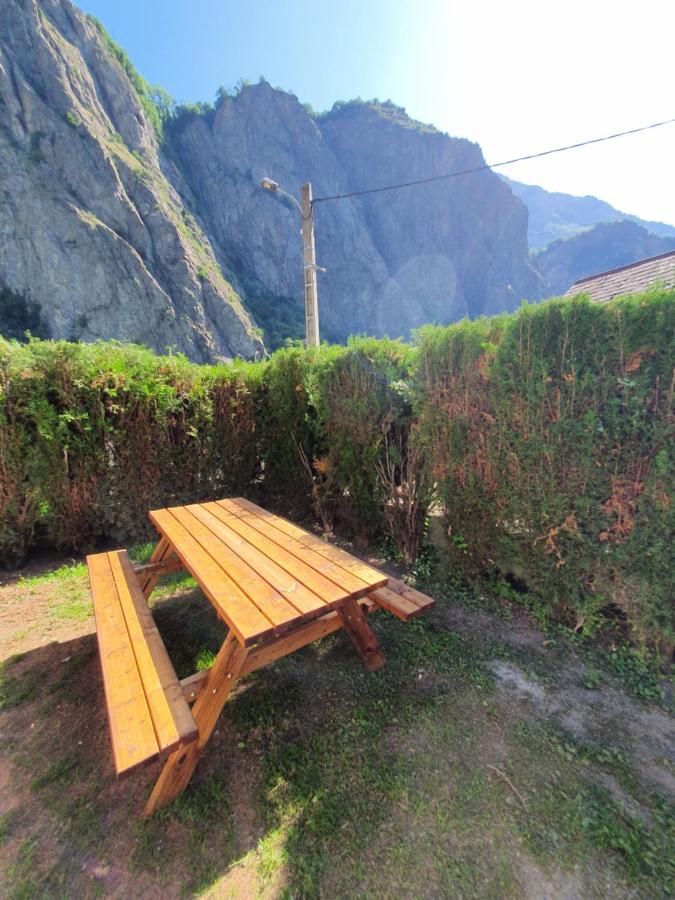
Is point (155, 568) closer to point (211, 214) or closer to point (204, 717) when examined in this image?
point (204, 717)

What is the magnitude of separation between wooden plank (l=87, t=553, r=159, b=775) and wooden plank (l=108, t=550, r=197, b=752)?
2 centimetres

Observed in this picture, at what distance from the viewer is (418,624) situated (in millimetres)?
2748

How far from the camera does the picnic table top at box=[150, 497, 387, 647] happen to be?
61.8 inches

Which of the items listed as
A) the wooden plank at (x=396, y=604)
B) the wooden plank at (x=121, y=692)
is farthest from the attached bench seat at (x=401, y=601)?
the wooden plank at (x=121, y=692)

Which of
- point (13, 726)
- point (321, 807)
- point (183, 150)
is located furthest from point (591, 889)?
point (183, 150)

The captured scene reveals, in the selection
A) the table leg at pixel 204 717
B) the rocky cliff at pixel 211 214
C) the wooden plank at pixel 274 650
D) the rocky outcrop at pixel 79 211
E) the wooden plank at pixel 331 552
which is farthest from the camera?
the rocky cliff at pixel 211 214

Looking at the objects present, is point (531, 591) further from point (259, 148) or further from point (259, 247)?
point (259, 148)

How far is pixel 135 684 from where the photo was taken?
1.49 m

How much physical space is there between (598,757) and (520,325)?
2.41 metres

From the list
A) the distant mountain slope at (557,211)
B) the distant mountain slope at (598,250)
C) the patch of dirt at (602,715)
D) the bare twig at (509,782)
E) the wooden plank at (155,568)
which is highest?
the distant mountain slope at (557,211)

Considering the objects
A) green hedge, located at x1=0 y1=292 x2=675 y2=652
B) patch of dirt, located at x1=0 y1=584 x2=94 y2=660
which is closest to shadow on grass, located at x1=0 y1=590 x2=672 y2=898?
patch of dirt, located at x1=0 y1=584 x2=94 y2=660

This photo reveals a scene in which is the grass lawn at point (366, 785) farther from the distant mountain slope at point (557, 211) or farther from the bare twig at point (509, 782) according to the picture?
the distant mountain slope at point (557, 211)

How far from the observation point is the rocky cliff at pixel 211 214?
33.1m

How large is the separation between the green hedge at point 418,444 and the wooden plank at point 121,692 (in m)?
2.23
